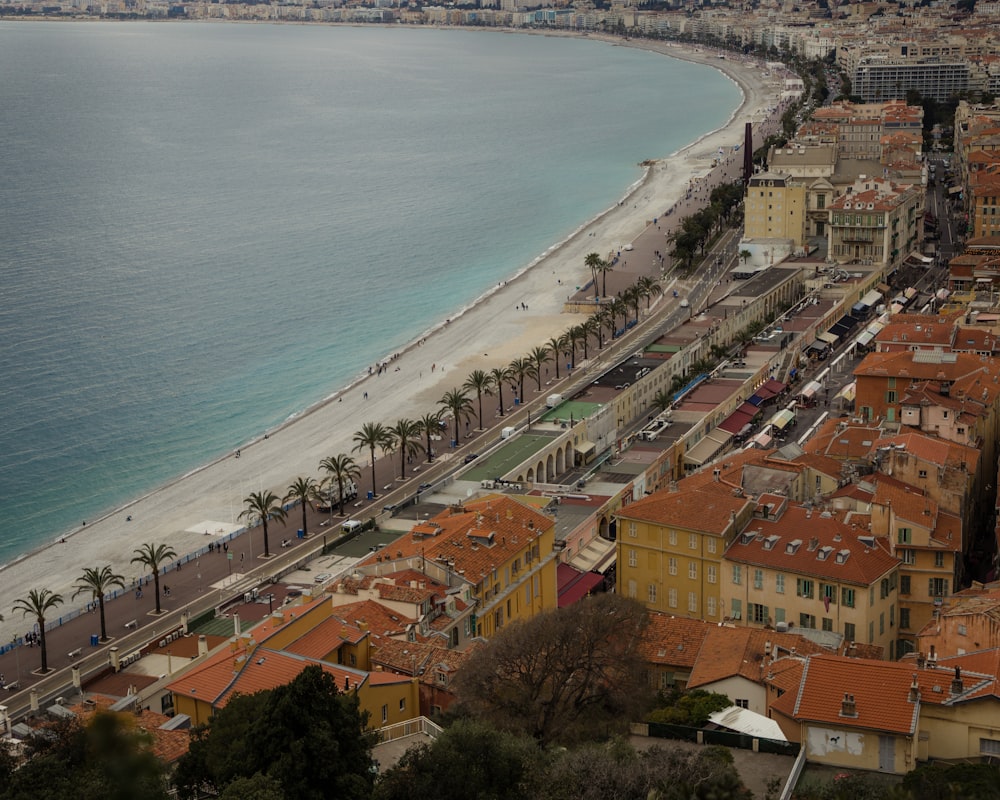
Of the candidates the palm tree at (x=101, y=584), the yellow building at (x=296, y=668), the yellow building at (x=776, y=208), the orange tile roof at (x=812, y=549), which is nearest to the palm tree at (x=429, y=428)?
the palm tree at (x=101, y=584)

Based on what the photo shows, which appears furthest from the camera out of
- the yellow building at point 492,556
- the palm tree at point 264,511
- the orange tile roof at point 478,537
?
the palm tree at point 264,511

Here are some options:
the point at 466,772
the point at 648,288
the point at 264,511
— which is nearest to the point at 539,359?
the point at 648,288

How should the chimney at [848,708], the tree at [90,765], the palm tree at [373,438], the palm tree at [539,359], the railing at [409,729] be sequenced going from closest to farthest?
1. the tree at [90,765]
2. the chimney at [848,708]
3. the railing at [409,729]
4. the palm tree at [373,438]
5. the palm tree at [539,359]

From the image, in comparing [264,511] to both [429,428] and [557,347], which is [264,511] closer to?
[429,428]

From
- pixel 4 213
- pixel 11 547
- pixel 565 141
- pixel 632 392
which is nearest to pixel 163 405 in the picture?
pixel 11 547

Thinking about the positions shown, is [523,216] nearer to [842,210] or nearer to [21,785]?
[842,210]

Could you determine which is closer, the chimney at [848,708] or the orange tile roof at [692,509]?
the chimney at [848,708]

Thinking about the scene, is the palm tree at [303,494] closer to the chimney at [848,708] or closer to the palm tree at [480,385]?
the palm tree at [480,385]

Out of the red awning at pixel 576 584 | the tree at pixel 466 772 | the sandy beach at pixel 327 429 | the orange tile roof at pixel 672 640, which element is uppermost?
the tree at pixel 466 772

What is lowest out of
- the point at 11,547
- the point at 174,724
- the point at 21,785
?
the point at 11,547
